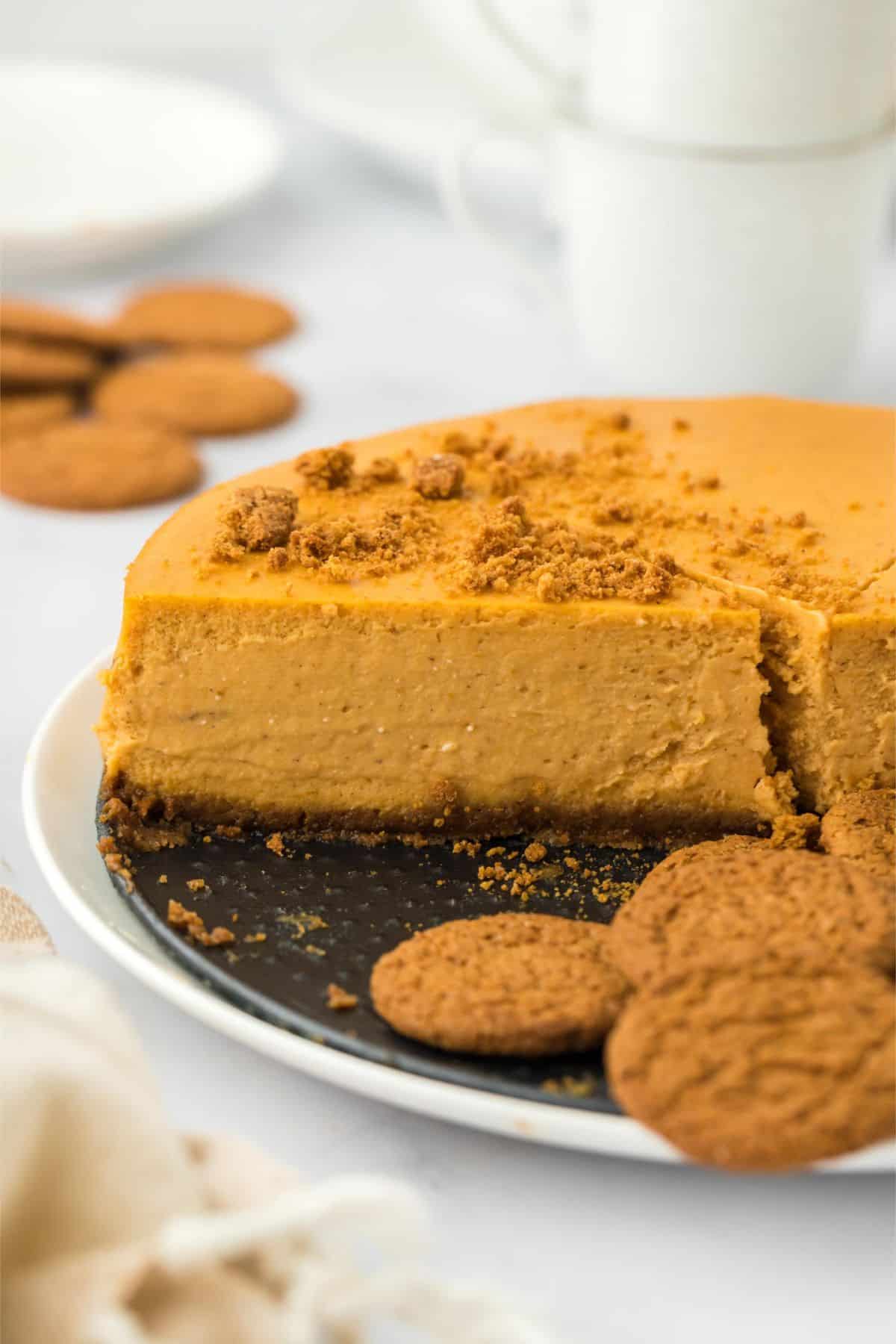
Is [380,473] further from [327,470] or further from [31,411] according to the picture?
[31,411]

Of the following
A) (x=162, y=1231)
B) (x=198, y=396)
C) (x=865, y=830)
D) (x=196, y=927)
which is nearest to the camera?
(x=162, y=1231)

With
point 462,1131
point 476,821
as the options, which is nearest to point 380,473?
point 476,821

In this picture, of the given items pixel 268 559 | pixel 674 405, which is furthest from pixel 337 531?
pixel 674 405

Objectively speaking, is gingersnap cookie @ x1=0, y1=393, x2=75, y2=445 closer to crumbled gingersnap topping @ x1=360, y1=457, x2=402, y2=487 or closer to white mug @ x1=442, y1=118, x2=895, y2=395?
white mug @ x1=442, y1=118, x2=895, y2=395

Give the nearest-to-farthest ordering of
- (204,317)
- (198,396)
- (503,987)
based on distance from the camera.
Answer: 1. (503,987)
2. (198,396)
3. (204,317)

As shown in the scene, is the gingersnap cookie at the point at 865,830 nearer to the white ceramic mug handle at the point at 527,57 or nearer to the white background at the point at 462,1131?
the white background at the point at 462,1131

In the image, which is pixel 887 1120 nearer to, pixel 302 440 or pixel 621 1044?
pixel 621 1044

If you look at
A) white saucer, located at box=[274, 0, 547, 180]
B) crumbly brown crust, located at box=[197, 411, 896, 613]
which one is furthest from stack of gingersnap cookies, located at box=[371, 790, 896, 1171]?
white saucer, located at box=[274, 0, 547, 180]

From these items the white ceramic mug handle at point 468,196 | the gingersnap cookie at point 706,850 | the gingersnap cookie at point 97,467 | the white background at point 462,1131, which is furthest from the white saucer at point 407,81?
the gingersnap cookie at point 706,850
